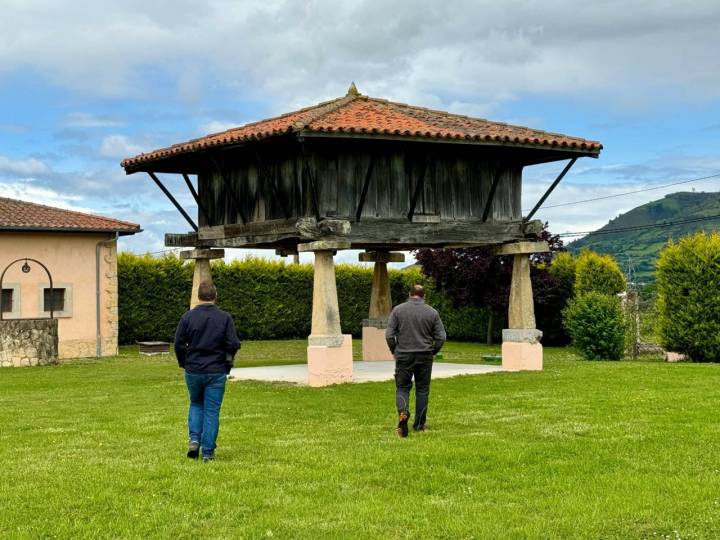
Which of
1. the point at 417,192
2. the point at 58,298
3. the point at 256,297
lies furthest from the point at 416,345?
the point at 256,297

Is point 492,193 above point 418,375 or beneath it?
above

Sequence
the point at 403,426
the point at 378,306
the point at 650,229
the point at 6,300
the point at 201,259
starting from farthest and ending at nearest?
the point at 650,229 < the point at 6,300 < the point at 378,306 < the point at 201,259 < the point at 403,426

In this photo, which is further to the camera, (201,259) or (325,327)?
(201,259)

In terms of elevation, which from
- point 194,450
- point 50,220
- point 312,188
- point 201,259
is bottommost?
point 194,450

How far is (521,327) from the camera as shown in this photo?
2023 cm

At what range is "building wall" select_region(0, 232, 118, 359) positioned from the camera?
28.0 metres

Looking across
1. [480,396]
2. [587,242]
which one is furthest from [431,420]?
[587,242]

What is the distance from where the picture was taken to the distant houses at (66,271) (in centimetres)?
2795

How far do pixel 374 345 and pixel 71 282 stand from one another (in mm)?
10174

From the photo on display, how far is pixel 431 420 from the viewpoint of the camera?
12562mm

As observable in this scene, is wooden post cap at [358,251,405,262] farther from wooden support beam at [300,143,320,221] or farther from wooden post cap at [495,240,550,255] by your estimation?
wooden support beam at [300,143,320,221]

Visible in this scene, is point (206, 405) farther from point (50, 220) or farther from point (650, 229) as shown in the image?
point (650, 229)

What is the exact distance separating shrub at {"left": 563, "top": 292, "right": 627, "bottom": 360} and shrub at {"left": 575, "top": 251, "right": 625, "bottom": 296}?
7.21 m

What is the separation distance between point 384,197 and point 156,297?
17.1 metres
